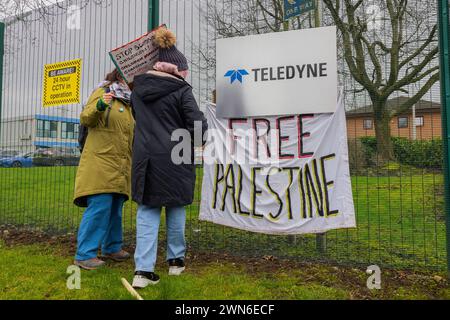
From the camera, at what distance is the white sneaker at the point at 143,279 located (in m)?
3.21

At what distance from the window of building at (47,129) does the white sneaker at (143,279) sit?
3.34 m

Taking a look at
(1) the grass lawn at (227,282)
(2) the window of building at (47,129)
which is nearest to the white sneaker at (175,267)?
(1) the grass lawn at (227,282)

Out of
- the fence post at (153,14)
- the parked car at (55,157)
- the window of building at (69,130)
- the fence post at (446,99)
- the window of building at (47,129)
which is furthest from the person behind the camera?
the window of building at (47,129)

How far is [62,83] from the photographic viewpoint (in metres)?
5.48

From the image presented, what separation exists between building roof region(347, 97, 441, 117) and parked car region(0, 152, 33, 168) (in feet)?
16.2

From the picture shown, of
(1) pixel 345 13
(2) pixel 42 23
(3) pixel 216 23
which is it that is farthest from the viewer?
(2) pixel 42 23

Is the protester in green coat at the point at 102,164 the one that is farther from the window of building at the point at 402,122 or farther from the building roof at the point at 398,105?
the window of building at the point at 402,122

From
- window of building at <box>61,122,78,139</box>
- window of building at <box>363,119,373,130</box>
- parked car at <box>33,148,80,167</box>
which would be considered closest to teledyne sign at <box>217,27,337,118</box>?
window of building at <box>363,119,373,130</box>

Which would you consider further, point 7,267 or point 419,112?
point 7,267
